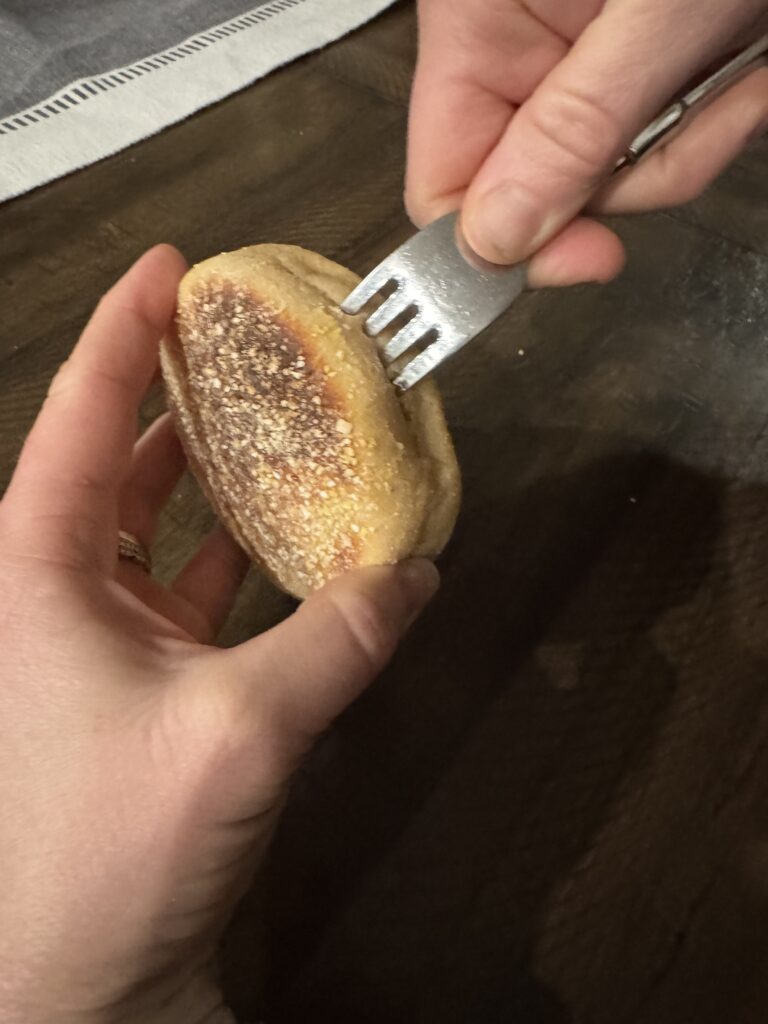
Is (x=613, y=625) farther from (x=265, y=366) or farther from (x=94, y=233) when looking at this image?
(x=94, y=233)

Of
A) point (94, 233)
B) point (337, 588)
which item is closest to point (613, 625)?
point (337, 588)

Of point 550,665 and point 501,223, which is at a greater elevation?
point 501,223

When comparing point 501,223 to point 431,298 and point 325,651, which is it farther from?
point 325,651

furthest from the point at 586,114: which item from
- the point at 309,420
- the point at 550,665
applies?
the point at 550,665

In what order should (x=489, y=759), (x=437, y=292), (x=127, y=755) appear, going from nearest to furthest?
(x=127, y=755), (x=437, y=292), (x=489, y=759)

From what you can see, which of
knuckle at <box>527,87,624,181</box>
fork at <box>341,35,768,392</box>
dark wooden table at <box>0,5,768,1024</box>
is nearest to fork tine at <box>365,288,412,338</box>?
fork at <box>341,35,768,392</box>

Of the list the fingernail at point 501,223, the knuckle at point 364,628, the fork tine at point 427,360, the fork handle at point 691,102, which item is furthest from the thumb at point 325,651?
the fork handle at point 691,102

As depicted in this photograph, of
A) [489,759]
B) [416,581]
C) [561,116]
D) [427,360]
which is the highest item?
[561,116]
